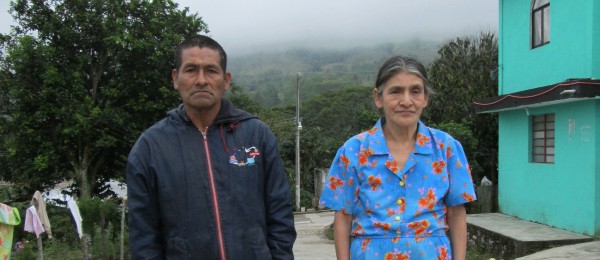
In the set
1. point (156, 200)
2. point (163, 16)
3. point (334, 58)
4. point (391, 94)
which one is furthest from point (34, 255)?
point (334, 58)

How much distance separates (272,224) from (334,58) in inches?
7351

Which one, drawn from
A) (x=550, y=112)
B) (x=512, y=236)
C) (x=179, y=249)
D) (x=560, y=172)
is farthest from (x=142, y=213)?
(x=550, y=112)

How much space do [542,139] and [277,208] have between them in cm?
878

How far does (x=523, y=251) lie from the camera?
313 inches

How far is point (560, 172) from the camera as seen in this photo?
8969 millimetres

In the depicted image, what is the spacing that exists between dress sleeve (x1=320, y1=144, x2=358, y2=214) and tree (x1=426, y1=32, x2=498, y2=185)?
40.0 ft

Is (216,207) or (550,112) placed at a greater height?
(550,112)

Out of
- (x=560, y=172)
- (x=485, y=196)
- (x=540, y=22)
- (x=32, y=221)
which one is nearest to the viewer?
(x=32, y=221)

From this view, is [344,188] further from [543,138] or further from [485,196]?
[485,196]

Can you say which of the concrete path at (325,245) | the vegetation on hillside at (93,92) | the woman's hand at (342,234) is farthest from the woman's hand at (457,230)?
the vegetation on hillside at (93,92)

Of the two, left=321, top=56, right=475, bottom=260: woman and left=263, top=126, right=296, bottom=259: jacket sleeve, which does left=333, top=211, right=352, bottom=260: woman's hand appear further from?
left=263, top=126, right=296, bottom=259: jacket sleeve

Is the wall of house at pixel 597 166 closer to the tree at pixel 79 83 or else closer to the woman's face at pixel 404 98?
the woman's face at pixel 404 98

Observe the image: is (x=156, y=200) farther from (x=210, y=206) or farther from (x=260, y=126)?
(x=260, y=126)

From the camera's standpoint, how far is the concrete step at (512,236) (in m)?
8.01
